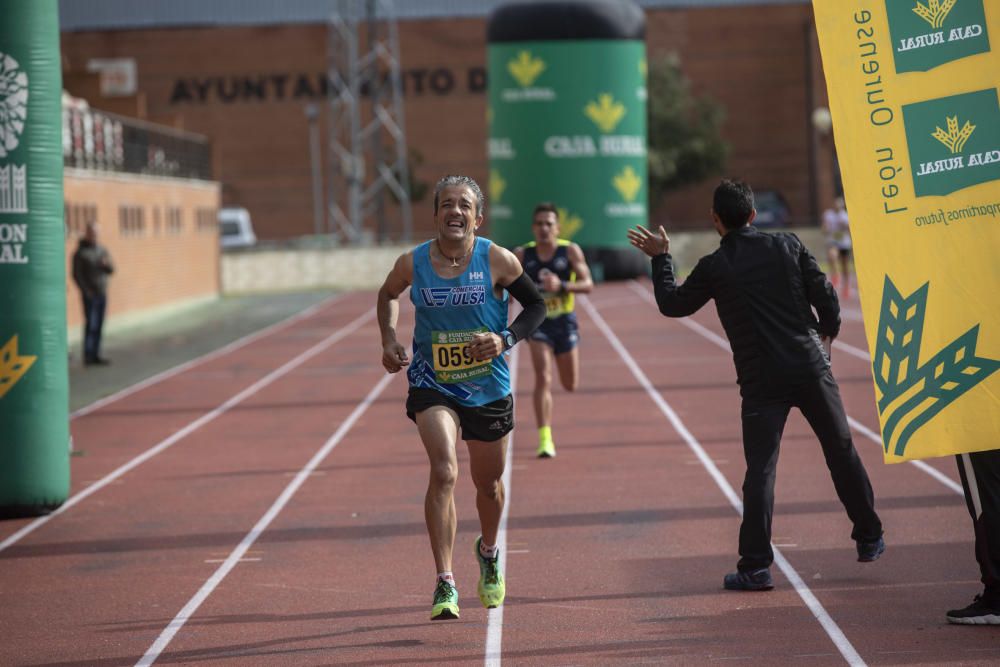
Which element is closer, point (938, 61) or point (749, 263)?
point (938, 61)

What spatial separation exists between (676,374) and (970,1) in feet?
44.2

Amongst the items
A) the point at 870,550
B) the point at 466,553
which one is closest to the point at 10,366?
the point at 466,553

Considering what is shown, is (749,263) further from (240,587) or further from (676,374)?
(676,374)

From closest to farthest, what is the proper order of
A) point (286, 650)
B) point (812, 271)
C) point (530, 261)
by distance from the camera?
point (286, 650) → point (812, 271) → point (530, 261)

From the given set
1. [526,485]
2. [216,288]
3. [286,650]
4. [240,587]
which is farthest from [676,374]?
[216,288]

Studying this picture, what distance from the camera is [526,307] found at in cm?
803

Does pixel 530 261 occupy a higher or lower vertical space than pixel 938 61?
lower

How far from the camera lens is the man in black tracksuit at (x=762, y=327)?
8211 mm

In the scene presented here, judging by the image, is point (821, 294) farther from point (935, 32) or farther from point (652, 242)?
point (935, 32)

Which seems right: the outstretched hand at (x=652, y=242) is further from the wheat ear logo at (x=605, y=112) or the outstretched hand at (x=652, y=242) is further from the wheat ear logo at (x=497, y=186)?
the wheat ear logo at (x=497, y=186)

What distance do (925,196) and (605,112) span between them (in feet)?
90.3

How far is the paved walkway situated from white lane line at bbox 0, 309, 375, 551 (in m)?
1.61

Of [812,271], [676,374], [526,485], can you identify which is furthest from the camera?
[676,374]

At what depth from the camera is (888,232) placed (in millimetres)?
7594
